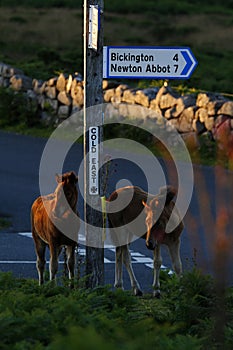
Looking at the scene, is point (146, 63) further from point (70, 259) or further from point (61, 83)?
point (61, 83)

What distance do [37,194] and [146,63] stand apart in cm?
1107

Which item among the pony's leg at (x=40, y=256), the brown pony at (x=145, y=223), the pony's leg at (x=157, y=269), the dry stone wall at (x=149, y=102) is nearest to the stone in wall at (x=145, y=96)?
the dry stone wall at (x=149, y=102)

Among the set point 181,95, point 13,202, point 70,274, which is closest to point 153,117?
point 181,95

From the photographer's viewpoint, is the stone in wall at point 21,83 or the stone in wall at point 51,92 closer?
the stone in wall at point 51,92

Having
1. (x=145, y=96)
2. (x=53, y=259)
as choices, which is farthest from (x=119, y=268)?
(x=145, y=96)

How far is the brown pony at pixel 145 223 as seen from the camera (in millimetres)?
11922

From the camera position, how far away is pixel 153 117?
26516mm

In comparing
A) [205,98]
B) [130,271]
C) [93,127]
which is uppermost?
[205,98]

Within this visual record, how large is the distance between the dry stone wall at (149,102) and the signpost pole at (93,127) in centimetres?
→ 1088

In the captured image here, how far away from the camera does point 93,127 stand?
11.0 metres

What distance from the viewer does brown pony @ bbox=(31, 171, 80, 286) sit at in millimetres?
11641

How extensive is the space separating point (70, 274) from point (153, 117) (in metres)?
14.8

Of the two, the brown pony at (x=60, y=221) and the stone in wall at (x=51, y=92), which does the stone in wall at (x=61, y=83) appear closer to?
the stone in wall at (x=51, y=92)

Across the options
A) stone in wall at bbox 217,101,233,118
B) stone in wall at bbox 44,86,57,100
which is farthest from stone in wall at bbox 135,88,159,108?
stone in wall at bbox 44,86,57,100
